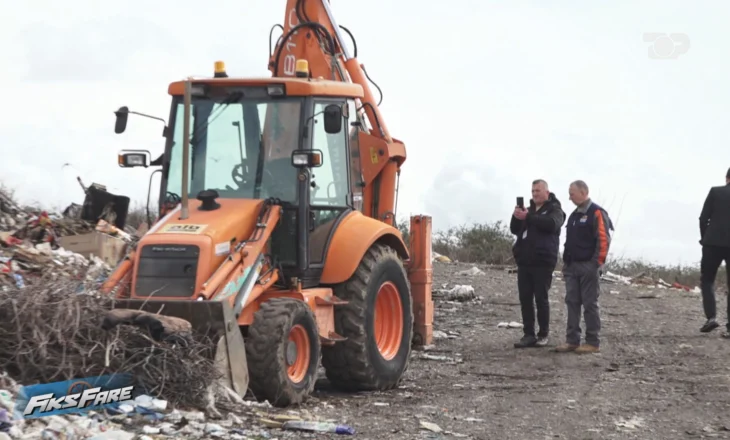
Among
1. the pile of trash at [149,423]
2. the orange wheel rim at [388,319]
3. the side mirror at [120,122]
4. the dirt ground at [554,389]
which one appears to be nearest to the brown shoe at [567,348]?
the dirt ground at [554,389]

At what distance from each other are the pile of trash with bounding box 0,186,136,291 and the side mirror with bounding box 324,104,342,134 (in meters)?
2.93

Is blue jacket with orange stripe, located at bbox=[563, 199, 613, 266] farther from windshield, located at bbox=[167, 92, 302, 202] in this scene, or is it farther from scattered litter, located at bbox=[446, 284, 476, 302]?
scattered litter, located at bbox=[446, 284, 476, 302]

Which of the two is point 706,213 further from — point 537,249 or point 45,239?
point 45,239

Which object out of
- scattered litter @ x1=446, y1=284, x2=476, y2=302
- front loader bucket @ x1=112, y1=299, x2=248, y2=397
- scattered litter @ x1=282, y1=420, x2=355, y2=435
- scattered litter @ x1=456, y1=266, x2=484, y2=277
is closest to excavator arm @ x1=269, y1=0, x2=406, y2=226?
front loader bucket @ x1=112, y1=299, x2=248, y2=397

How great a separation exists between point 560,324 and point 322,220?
6.35 meters

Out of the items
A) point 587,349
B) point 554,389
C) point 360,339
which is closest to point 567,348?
point 587,349

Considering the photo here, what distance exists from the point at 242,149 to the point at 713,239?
659 cm

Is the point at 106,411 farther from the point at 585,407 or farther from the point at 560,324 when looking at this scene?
the point at 560,324

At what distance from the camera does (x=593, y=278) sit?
455 inches

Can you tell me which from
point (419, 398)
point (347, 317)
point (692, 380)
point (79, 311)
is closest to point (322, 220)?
point (347, 317)

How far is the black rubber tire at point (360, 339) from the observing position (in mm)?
8930

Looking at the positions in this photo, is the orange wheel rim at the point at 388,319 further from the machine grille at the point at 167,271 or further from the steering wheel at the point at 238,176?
the machine grille at the point at 167,271

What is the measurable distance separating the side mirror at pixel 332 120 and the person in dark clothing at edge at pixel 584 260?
158 inches

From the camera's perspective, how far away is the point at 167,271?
8.01 m
